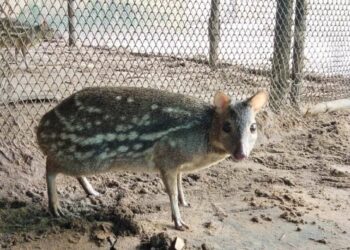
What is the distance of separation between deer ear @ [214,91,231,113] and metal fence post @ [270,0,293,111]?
269cm

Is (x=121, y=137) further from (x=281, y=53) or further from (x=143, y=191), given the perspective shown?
(x=281, y=53)

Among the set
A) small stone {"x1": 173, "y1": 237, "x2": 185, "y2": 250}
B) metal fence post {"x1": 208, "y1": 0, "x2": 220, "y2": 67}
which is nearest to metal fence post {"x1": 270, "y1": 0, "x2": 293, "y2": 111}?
metal fence post {"x1": 208, "y1": 0, "x2": 220, "y2": 67}

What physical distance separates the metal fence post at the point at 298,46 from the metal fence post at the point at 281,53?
0.11 metres

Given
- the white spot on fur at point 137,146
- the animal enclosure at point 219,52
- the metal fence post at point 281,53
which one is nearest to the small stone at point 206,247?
the white spot on fur at point 137,146

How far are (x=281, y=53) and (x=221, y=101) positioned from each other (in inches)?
112

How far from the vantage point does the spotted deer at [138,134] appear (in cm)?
404

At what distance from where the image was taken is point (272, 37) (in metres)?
7.12

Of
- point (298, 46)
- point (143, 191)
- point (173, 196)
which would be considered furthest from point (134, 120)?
point (298, 46)

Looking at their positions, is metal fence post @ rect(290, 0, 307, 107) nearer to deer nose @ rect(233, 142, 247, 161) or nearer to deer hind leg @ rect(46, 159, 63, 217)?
deer nose @ rect(233, 142, 247, 161)

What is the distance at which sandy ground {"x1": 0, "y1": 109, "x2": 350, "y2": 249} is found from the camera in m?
3.90

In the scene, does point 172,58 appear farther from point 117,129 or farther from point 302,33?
point 117,129

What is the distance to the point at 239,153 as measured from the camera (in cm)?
402

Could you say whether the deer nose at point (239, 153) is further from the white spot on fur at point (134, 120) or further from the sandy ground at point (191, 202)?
the white spot on fur at point (134, 120)

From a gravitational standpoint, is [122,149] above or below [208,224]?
above
